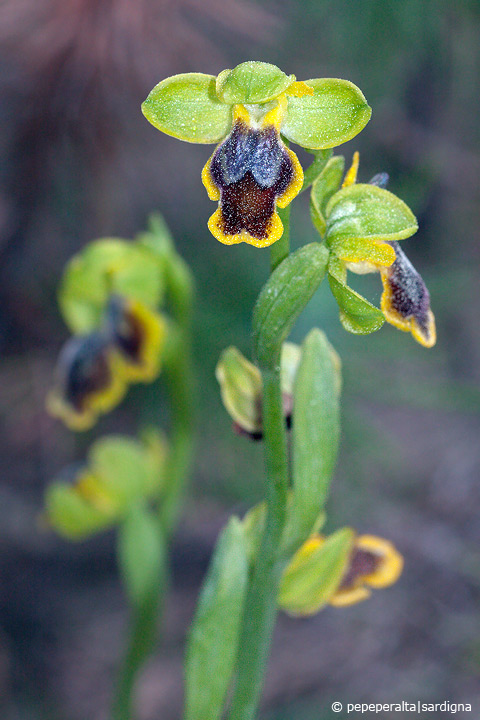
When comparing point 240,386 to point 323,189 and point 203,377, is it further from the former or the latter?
point 203,377

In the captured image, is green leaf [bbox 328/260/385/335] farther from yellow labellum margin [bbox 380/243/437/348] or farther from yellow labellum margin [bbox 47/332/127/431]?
yellow labellum margin [bbox 47/332/127/431]

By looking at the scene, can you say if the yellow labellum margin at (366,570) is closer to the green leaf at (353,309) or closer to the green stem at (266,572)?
the green stem at (266,572)

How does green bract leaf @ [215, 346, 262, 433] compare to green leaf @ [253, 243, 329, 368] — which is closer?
green leaf @ [253, 243, 329, 368]

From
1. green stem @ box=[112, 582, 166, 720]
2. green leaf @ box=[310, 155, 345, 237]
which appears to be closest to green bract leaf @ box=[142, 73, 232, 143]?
green leaf @ box=[310, 155, 345, 237]

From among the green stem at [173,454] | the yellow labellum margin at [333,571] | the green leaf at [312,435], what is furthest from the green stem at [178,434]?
the green leaf at [312,435]

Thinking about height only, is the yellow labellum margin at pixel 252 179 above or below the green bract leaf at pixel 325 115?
below

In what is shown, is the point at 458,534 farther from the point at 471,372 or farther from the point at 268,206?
the point at 268,206
